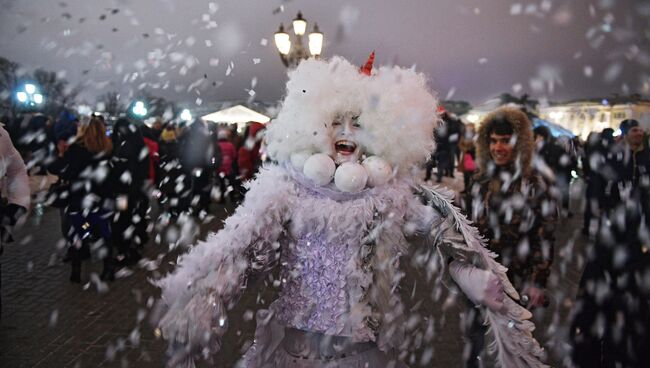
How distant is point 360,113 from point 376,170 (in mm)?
338

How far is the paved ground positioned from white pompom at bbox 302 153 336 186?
1277 millimetres

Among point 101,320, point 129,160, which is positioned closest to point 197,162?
point 129,160

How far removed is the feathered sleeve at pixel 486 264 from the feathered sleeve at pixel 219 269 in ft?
2.45

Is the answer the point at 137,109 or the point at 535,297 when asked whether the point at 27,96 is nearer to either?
the point at 137,109

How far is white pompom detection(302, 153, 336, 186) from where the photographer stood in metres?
2.36

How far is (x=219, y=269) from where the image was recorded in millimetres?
2195

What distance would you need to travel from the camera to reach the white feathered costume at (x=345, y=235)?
227 centimetres

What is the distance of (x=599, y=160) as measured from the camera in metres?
8.55

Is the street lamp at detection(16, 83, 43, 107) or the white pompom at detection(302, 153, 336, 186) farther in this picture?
the street lamp at detection(16, 83, 43, 107)

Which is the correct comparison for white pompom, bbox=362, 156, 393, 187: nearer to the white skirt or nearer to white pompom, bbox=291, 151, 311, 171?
white pompom, bbox=291, 151, 311, 171

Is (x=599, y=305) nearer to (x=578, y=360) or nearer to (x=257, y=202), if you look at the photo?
(x=578, y=360)

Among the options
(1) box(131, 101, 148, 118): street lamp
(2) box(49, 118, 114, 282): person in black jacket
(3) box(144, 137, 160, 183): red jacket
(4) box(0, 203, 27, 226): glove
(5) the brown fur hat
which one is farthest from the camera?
(1) box(131, 101, 148, 118): street lamp

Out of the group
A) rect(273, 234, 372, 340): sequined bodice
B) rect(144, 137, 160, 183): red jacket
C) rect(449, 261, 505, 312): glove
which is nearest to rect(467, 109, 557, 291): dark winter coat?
rect(449, 261, 505, 312): glove

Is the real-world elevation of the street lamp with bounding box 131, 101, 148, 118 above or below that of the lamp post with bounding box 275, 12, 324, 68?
below
